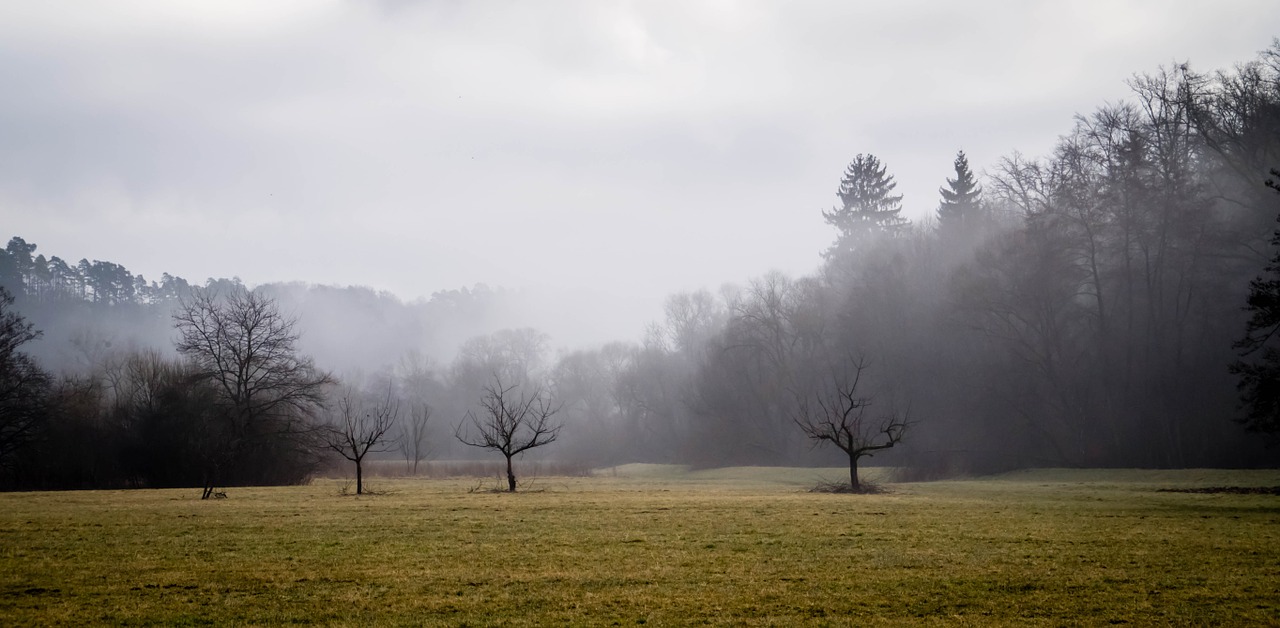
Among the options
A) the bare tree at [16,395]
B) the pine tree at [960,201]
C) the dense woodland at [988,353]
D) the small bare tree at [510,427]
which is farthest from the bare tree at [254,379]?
the pine tree at [960,201]

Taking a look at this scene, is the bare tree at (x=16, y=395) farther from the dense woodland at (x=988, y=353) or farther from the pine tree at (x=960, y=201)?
the pine tree at (x=960, y=201)

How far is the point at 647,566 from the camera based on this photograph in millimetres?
11688

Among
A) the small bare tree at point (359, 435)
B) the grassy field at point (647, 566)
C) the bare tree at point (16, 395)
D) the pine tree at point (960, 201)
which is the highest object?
the pine tree at point (960, 201)

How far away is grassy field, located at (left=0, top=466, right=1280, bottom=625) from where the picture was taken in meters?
8.90

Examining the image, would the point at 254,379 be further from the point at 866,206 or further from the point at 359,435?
the point at 866,206

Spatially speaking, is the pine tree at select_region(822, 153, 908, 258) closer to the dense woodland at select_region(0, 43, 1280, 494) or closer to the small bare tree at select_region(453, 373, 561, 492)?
the dense woodland at select_region(0, 43, 1280, 494)

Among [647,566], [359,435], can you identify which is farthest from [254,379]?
[647,566]

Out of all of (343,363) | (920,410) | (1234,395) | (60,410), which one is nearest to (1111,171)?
(1234,395)

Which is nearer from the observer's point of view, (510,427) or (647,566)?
(647,566)

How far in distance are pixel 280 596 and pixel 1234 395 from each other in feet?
160

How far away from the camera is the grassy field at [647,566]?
8898 millimetres

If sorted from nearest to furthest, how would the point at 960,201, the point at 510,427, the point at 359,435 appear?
the point at 510,427 < the point at 359,435 < the point at 960,201

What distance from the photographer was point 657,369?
3620 inches

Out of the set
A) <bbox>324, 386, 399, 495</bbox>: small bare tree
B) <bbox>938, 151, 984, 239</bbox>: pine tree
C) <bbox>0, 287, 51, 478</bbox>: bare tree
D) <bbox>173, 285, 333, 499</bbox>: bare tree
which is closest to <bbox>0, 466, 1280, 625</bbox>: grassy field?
<bbox>324, 386, 399, 495</bbox>: small bare tree
